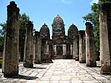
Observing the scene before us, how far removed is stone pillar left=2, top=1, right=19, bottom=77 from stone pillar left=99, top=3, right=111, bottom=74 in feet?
15.7

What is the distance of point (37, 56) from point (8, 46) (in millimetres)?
8938

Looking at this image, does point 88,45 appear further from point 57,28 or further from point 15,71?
point 57,28

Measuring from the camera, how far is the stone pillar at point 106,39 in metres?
6.86

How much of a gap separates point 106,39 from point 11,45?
521 centimetres

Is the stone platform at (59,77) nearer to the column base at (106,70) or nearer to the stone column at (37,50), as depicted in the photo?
the column base at (106,70)

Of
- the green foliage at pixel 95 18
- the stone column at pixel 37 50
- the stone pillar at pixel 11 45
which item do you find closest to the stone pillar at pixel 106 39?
the stone pillar at pixel 11 45

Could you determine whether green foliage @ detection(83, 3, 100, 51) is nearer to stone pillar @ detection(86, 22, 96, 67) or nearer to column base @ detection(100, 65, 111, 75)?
stone pillar @ detection(86, 22, 96, 67)

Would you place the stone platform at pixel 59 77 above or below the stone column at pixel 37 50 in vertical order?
below

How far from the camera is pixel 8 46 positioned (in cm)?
643

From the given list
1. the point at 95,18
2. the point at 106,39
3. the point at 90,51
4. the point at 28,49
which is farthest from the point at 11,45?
the point at 95,18

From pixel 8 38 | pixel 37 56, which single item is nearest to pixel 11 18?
pixel 8 38

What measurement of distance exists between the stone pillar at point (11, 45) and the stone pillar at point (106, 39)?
4.79 meters

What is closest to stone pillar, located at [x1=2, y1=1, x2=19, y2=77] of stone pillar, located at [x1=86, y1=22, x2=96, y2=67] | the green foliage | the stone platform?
the stone platform

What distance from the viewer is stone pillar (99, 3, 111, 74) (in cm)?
686
